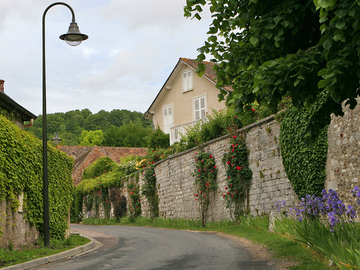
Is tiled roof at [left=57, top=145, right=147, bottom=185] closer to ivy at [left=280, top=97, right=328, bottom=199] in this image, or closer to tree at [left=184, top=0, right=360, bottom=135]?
ivy at [left=280, top=97, right=328, bottom=199]

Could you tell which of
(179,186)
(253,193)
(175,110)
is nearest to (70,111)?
(175,110)

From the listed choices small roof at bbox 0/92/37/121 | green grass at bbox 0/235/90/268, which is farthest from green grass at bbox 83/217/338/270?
small roof at bbox 0/92/37/121

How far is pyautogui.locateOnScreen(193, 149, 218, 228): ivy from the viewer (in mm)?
16859

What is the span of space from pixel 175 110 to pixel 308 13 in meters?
22.8

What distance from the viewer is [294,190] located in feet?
36.2

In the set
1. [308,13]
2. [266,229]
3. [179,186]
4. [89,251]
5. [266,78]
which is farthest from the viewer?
[179,186]

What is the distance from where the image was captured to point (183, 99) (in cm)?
2789

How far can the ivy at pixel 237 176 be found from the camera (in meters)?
14.5

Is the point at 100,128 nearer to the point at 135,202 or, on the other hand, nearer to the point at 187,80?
the point at 187,80

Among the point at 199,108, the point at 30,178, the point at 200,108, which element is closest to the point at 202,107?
the point at 200,108

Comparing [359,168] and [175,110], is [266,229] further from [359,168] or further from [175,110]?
[175,110]

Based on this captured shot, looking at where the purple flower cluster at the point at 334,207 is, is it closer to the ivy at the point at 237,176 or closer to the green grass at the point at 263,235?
the green grass at the point at 263,235

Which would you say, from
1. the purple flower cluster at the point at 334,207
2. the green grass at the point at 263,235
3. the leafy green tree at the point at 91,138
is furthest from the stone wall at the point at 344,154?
the leafy green tree at the point at 91,138

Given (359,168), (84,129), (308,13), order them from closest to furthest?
(308,13)
(359,168)
(84,129)
